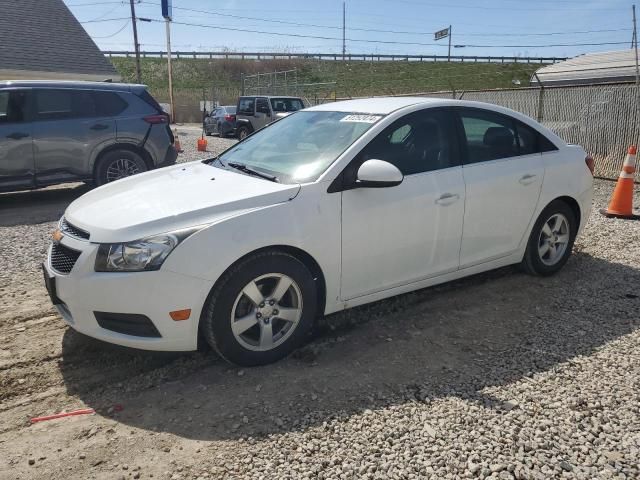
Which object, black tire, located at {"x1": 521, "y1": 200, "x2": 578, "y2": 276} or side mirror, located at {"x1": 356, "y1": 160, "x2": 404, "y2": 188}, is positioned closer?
side mirror, located at {"x1": 356, "y1": 160, "x2": 404, "y2": 188}

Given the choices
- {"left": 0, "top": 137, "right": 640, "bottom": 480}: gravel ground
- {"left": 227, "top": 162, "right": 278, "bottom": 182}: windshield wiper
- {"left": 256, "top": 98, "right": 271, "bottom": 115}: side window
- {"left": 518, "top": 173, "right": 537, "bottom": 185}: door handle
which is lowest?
{"left": 0, "top": 137, "right": 640, "bottom": 480}: gravel ground

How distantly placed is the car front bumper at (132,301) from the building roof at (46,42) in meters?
18.3

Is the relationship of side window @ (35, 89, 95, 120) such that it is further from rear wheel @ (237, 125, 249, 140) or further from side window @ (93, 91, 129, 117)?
rear wheel @ (237, 125, 249, 140)

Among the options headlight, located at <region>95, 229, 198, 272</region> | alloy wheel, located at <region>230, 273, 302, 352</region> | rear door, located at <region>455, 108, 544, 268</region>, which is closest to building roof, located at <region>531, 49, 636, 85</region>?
rear door, located at <region>455, 108, 544, 268</region>

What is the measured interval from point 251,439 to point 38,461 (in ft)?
3.28

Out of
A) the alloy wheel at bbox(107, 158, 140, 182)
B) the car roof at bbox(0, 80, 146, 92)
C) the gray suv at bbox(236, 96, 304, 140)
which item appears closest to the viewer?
the car roof at bbox(0, 80, 146, 92)

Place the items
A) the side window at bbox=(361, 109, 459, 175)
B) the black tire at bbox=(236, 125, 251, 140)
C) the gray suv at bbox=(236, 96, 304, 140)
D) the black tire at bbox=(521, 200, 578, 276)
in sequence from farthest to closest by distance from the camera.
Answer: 1. the black tire at bbox=(236, 125, 251, 140)
2. the gray suv at bbox=(236, 96, 304, 140)
3. the black tire at bbox=(521, 200, 578, 276)
4. the side window at bbox=(361, 109, 459, 175)

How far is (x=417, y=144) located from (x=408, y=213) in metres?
0.58

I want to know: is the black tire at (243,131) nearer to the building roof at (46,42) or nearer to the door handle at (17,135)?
the building roof at (46,42)

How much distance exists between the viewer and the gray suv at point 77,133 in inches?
297

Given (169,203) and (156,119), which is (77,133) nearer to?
(156,119)

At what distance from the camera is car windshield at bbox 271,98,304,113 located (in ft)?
65.4

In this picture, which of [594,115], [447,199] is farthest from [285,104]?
[447,199]

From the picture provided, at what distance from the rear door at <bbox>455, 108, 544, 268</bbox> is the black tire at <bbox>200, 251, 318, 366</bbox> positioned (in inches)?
56.5
